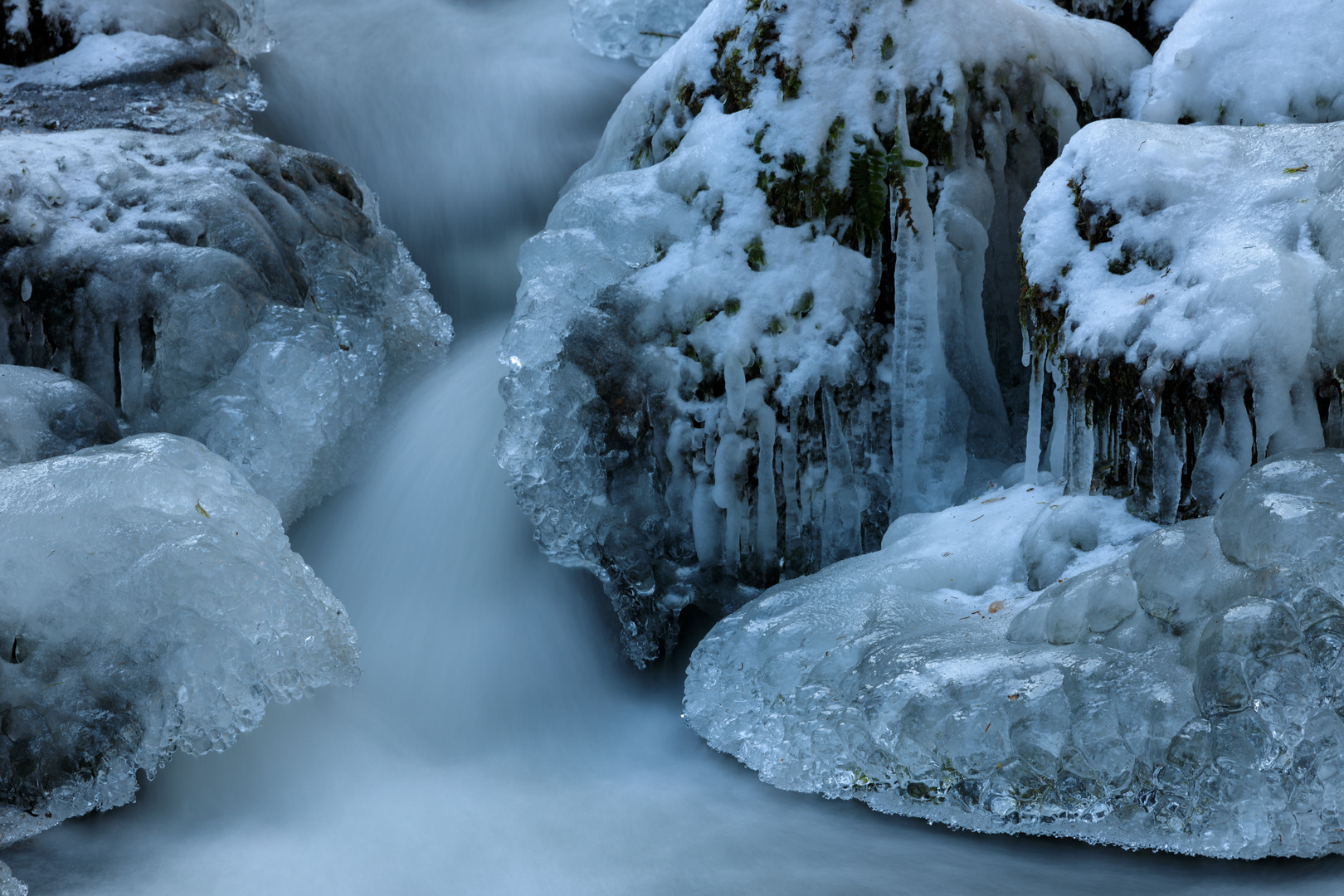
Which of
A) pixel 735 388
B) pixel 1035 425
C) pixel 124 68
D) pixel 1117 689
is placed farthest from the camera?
pixel 124 68

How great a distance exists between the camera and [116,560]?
299cm

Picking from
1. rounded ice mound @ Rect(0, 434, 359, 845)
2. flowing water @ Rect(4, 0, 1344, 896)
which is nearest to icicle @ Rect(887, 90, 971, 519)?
flowing water @ Rect(4, 0, 1344, 896)

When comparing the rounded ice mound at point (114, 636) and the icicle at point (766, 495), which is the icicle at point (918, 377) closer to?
the icicle at point (766, 495)

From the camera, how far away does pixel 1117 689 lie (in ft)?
7.80

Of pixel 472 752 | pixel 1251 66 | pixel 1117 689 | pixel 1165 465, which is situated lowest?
A: pixel 472 752

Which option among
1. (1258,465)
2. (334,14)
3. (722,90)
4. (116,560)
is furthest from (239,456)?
(334,14)

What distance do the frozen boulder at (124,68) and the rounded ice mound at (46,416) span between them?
199 cm

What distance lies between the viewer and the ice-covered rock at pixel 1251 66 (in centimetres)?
343

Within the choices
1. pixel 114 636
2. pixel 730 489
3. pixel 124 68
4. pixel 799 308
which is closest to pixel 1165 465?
pixel 799 308

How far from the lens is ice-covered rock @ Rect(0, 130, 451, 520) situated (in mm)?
4082

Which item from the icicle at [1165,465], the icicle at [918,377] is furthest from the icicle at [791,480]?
the icicle at [1165,465]

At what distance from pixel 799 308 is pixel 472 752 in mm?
2001

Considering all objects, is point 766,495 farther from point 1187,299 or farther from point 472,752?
point 1187,299

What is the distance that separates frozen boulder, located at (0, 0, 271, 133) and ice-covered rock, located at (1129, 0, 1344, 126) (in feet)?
15.1
